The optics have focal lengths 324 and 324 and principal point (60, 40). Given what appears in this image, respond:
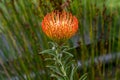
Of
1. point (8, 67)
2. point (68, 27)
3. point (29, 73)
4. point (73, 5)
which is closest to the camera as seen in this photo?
point (68, 27)

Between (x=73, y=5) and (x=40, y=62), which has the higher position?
(x=73, y=5)

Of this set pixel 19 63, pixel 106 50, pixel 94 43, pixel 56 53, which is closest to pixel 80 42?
pixel 94 43

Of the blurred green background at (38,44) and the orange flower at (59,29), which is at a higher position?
the orange flower at (59,29)

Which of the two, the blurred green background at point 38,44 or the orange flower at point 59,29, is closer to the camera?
the orange flower at point 59,29

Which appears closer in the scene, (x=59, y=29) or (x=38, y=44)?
(x=59, y=29)

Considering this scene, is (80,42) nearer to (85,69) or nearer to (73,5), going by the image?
(85,69)

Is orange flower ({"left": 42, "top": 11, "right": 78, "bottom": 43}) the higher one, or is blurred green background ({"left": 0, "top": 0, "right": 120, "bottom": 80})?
orange flower ({"left": 42, "top": 11, "right": 78, "bottom": 43})

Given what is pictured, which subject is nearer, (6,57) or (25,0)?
(6,57)

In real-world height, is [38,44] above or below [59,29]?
below

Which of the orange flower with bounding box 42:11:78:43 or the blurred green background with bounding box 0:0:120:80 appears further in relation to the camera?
the blurred green background with bounding box 0:0:120:80

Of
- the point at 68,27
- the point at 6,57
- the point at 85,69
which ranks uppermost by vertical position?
the point at 68,27

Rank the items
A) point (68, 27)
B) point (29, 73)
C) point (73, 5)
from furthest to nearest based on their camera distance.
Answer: point (73, 5)
point (29, 73)
point (68, 27)
